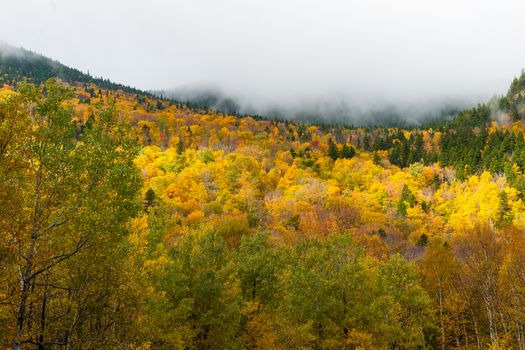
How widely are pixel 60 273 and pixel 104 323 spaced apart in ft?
11.8

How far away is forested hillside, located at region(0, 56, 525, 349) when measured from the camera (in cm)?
1279

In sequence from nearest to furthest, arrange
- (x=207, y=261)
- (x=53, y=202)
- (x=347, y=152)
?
(x=53, y=202), (x=207, y=261), (x=347, y=152)

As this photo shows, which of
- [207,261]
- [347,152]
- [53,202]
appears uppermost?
[347,152]

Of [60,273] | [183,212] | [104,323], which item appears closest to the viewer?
[60,273]

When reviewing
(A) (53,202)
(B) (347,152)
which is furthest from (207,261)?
(B) (347,152)

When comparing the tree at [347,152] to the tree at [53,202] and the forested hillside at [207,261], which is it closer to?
the forested hillside at [207,261]

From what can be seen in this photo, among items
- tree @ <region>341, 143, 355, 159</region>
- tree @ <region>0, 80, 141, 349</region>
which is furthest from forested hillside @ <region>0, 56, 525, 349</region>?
tree @ <region>341, 143, 355, 159</region>

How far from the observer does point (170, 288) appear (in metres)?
25.8

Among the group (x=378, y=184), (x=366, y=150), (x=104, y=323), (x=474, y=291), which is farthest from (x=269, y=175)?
(x=104, y=323)

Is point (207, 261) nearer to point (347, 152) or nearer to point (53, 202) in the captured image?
point (53, 202)

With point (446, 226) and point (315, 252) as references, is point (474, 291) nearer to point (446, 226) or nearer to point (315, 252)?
point (315, 252)

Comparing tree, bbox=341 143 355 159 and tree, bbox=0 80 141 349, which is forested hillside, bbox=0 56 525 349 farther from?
tree, bbox=341 143 355 159

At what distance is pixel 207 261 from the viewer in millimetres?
28672

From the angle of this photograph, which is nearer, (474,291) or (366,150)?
(474,291)
